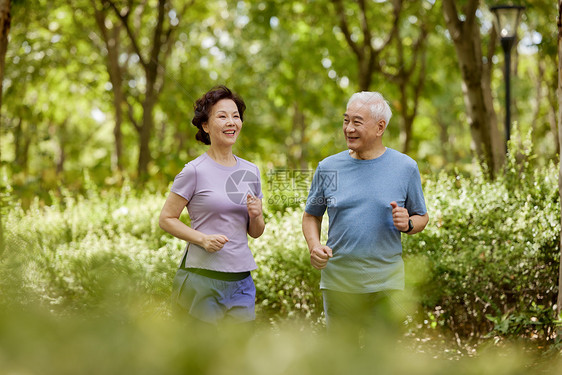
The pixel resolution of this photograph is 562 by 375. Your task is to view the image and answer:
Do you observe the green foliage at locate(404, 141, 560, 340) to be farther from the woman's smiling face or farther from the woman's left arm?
the woman's smiling face

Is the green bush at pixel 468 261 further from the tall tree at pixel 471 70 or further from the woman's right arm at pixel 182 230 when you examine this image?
the tall tree at pixel 471 70

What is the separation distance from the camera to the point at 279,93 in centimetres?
2441

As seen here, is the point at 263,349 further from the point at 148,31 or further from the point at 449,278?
the point at 148,31

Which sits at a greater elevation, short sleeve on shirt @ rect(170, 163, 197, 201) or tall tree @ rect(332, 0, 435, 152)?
tall tree @ rect(332, 0, 435, 152)

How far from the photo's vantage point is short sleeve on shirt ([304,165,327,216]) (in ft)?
11.7

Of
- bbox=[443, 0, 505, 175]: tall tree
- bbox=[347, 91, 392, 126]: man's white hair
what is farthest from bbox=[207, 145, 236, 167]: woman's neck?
bbox=[443, 0, 505, 175]: tall tree

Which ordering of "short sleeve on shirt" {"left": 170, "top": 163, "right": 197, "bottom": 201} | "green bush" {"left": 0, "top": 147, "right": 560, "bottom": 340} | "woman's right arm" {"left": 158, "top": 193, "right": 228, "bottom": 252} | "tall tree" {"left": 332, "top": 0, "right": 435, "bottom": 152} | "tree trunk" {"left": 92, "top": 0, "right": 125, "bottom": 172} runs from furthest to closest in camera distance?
"tree trunk" {"left": 92, "top": 0, "right": 125, "bottom": 172}
"tall tree" {"left": 332, "top": 0, "right": 435, "bottom": 152}
"green bush" {"left": 0, "top": 147, "right": 560, "bottom": 340}
"short sleeve on shirt" {"left": 170, "top": 163, "right": 197, "bottom": 201}
"woman's right arm" {"left": 158, "top": 193, "right": 228, "bottom": 252}

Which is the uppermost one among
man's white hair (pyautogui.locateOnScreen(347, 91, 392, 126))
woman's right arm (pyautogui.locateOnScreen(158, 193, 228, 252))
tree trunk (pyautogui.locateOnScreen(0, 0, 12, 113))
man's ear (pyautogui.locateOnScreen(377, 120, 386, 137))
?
tree trunk (pyautogui.locateOnScreen(0, 0, 12, 113))

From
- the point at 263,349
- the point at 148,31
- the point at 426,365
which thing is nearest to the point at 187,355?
the point at 263,349

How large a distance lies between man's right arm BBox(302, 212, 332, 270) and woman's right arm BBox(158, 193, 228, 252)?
1.56ft

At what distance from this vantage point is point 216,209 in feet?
10.8

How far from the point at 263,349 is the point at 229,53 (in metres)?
24.0

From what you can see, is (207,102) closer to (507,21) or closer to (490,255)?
(490,255)

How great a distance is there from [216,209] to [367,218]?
80 cm
